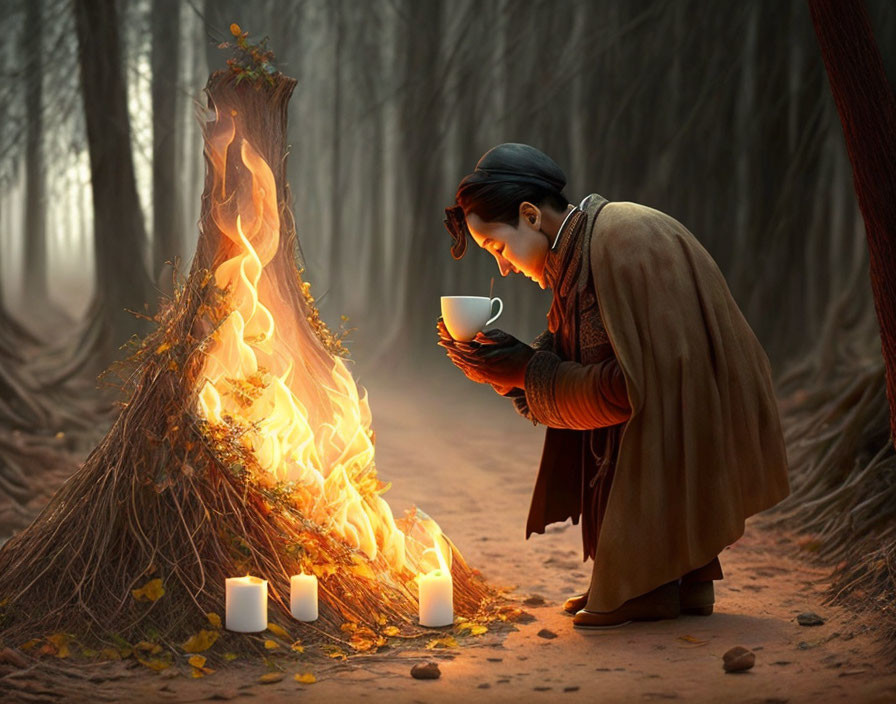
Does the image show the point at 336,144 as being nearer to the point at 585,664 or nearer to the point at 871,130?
the point at 871,130

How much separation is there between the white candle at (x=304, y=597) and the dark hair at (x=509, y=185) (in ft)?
3.68

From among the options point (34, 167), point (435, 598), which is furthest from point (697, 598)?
point (34, 167)

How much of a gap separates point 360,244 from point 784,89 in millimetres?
3856

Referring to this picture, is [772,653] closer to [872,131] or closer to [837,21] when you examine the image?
[872,131]

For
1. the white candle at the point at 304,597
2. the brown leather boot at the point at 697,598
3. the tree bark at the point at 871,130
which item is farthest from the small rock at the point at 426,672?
the tree bark at the point at 871,130

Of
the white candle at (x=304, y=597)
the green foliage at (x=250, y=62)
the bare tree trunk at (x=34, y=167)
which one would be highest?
the bare tree trunk at (x=34, y=167)

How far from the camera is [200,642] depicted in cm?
331

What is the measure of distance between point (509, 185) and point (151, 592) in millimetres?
1662

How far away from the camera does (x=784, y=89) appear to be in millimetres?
8414

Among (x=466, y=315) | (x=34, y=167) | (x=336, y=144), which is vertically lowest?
(x=466, y=315)

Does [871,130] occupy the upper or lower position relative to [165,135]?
lower

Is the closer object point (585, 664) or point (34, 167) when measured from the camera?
point (585, 664)

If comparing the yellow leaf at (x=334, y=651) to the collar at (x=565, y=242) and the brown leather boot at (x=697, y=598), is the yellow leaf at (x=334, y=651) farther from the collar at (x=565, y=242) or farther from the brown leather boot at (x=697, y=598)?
the collar at (x=565, y=242)

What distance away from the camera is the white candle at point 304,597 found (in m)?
3.48
